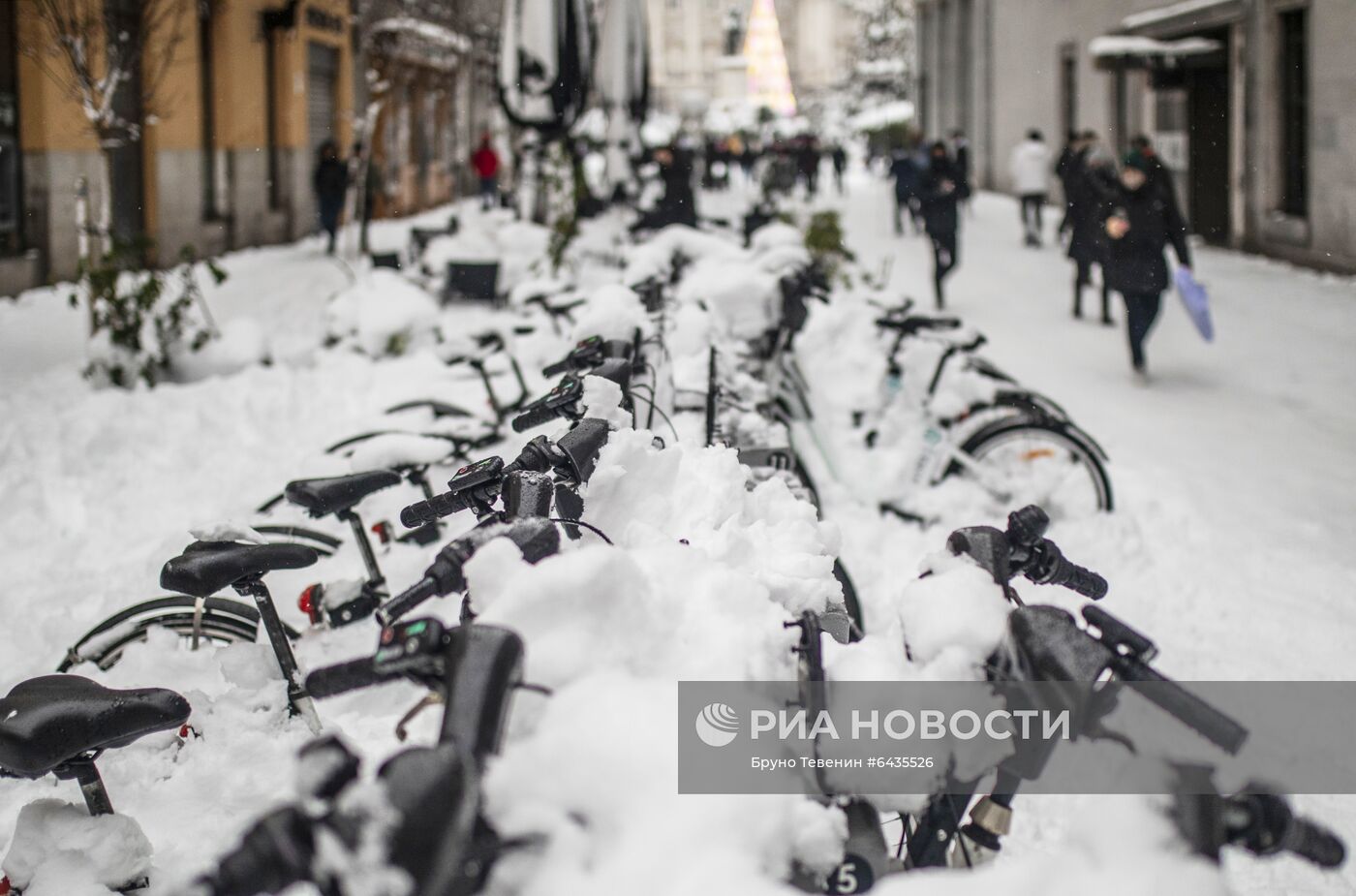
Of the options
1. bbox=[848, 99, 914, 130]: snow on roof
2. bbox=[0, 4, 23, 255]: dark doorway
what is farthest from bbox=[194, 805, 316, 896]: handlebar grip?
bbox=[848, 99, 914, 130]: snow on roof

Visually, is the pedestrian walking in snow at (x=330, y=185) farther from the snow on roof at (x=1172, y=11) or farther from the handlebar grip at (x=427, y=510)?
the handlebar grip at (x=427, y=510)

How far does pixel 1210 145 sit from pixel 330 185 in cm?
1349

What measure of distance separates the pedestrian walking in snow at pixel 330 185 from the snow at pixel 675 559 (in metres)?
7.36

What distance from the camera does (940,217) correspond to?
519 inches

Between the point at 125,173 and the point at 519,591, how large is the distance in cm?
1752

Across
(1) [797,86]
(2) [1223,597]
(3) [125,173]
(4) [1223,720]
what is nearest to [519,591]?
(4) [1223,720]

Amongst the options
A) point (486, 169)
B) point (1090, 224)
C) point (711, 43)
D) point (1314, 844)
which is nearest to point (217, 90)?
point (486, 169)

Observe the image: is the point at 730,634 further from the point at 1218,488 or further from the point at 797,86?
the point at 797,86

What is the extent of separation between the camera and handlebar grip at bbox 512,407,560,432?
3.08m

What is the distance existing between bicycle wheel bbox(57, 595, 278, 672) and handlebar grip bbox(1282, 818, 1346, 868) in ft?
9.45

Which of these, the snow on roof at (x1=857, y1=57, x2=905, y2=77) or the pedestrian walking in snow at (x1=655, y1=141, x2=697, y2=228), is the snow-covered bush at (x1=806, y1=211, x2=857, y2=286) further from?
the snow on roof at (x1=857, y1=57, x2=905, y2=77)

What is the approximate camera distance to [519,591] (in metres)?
1.63

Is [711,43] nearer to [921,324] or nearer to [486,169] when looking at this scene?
[486,169]

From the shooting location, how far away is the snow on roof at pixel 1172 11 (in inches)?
669
